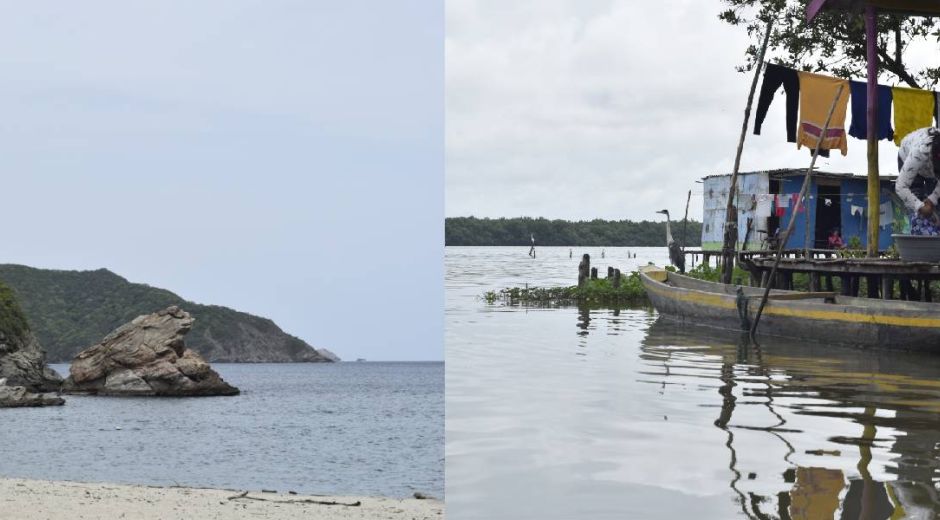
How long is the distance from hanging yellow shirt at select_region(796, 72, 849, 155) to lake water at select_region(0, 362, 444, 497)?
51.8 ft

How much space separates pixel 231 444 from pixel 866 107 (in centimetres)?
3411

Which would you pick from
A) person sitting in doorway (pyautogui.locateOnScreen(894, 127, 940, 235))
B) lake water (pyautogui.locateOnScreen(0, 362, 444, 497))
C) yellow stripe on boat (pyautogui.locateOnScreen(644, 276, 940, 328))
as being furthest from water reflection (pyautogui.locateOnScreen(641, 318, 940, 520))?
lake water (pyautogui.locateOnScreen(0, 362, 444, 497))

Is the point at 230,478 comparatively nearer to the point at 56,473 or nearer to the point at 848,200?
the point at 56,473

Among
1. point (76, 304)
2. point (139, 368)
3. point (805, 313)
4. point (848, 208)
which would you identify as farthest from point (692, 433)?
point (76, 304)

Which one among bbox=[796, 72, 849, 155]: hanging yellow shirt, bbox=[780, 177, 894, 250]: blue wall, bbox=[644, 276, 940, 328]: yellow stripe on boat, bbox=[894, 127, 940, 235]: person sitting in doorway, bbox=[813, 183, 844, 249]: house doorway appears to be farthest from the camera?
bbox=[813, 183, 844, 249]: house doorway

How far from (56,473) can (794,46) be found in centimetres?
2429

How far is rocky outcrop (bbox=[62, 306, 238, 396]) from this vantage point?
54.2m

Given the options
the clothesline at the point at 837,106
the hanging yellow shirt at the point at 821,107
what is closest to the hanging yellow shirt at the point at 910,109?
the clothesline at the point at 837,106

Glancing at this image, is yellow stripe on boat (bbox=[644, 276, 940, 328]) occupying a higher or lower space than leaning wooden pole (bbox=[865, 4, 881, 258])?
lower

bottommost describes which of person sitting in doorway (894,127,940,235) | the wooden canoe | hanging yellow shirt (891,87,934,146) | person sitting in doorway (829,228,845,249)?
the wooden canoe

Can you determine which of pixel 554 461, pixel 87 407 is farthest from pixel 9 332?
pixel 554 461

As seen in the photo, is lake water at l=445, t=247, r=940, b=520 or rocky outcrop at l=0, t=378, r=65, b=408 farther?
rocky outcrop at l=0, t=378, r=65, b=408

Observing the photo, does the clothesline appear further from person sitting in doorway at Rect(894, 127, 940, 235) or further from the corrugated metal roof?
the corrugated metal roof

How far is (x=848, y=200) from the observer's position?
102ft
